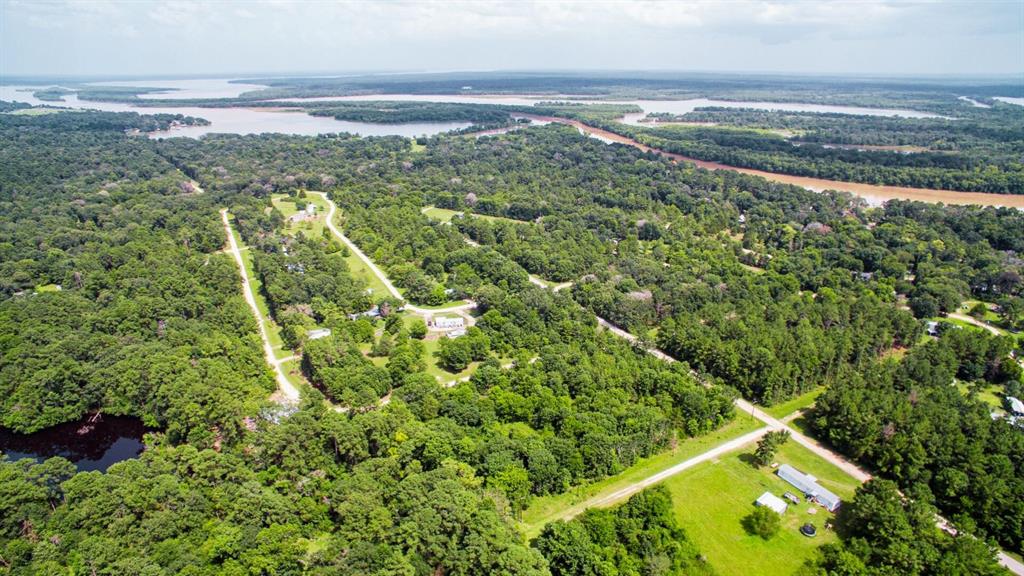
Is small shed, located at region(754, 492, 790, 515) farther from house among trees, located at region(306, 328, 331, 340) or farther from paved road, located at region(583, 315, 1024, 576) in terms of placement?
house among trees, located at region(306, 328, 331, 340)

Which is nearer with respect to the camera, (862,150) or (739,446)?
(739,446)

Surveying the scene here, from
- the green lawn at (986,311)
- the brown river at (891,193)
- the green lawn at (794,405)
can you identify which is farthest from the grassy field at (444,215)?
the brown river at (891,193)

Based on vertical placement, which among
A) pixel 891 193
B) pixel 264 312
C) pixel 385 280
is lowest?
pixel 264 312

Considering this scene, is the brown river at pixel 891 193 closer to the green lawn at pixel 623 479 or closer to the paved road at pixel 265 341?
the green lawn at pixel 623 479

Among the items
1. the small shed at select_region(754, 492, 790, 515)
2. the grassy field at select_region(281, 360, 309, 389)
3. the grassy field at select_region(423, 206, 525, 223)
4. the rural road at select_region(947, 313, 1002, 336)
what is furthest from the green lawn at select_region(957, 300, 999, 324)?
the grassy field at select_region(281, 360, 309, 389)

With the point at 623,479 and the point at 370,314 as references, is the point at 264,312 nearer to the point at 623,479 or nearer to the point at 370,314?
the point at 370,314

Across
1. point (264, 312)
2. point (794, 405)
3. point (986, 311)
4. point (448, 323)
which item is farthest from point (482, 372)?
point (986, 311)

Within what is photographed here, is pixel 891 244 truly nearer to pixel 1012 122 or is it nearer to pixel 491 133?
pixel 491 133

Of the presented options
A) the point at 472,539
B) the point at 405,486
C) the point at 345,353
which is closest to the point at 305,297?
the point at 345,353
